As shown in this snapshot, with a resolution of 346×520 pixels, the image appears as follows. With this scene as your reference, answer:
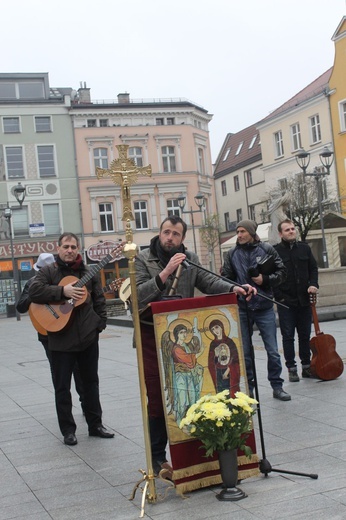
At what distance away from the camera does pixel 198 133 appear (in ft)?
170

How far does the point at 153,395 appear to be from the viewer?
5.01 metres

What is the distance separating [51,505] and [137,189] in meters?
45.2

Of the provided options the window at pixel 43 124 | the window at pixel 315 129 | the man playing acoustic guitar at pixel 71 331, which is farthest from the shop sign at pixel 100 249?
the man playing acoustic guitar at pixel 71 331

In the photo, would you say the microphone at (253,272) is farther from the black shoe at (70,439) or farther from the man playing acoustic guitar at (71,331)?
the black shoe at (70,439)

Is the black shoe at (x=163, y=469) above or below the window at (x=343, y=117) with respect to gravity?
below

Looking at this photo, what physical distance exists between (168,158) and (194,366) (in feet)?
152

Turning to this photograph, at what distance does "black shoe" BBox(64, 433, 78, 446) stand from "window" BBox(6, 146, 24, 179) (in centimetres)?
4242

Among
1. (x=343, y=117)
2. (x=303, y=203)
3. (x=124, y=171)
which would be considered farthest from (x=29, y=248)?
(x=124, y=171)

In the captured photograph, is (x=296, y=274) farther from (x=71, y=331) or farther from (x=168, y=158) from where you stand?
(x=168, y=158)

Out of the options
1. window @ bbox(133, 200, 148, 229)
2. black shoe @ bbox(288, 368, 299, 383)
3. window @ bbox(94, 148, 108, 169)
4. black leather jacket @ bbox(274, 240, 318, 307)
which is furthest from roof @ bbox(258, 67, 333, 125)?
black shoe @ bbox(288, 368, 299, 383)

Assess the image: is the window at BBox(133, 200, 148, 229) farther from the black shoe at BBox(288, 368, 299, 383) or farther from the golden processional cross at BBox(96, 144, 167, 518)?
the golden processional cross at BBox(96, 144, 167, 518)

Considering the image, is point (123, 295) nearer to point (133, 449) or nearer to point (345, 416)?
point (133, 449)

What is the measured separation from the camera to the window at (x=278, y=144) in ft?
154

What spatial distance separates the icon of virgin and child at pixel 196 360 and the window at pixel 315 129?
39.6 metres
